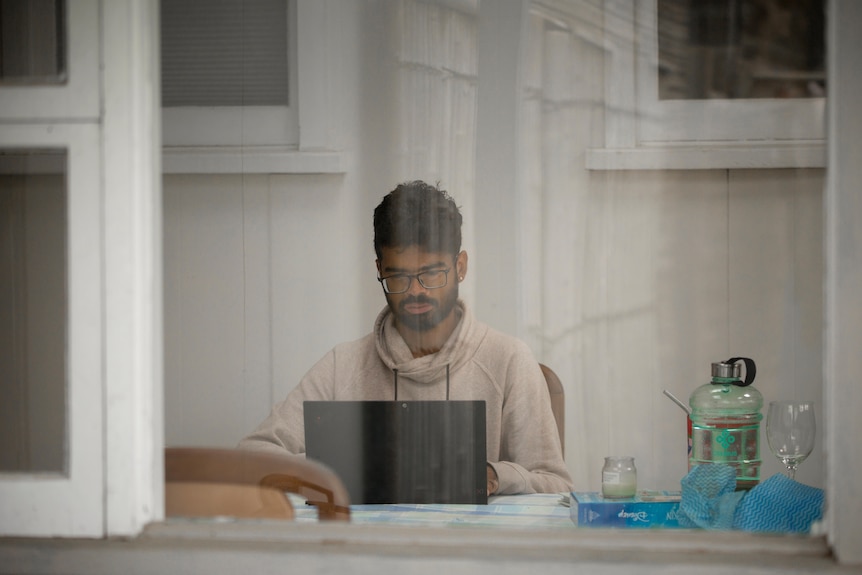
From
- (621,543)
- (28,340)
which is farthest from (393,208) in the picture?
Answer: (621,543)

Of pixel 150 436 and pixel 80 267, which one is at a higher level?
pixel 80 267

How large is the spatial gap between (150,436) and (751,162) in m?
1.63

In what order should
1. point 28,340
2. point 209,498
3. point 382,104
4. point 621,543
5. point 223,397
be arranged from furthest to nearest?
point 382,104, point 223,397, point 28,340, point 209,498, point 621,543

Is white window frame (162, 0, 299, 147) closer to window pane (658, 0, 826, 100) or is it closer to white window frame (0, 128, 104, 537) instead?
window pane (658, 0, 826, 100)

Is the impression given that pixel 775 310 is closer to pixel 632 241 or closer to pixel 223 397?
pixel 632 241

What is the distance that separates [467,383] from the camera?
2068 mm

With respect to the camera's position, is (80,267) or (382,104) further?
(382,104)

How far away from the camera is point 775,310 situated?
2.11 meters

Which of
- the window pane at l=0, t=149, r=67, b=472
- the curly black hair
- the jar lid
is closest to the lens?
the window pane at l=0, t=149, r=67, b=472

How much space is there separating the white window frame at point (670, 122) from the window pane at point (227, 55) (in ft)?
2.50

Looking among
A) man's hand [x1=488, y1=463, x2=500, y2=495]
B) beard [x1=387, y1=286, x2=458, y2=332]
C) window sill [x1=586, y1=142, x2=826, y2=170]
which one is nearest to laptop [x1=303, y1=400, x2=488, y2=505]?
man's hand [x1=488, y1=463, x2=500, y2=495]

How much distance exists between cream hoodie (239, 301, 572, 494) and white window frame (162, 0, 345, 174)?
1.38 ft

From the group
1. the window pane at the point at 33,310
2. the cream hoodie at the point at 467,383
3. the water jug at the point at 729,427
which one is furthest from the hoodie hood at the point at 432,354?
the window pane at the point at 33,310

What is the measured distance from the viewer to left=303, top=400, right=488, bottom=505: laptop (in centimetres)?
180
